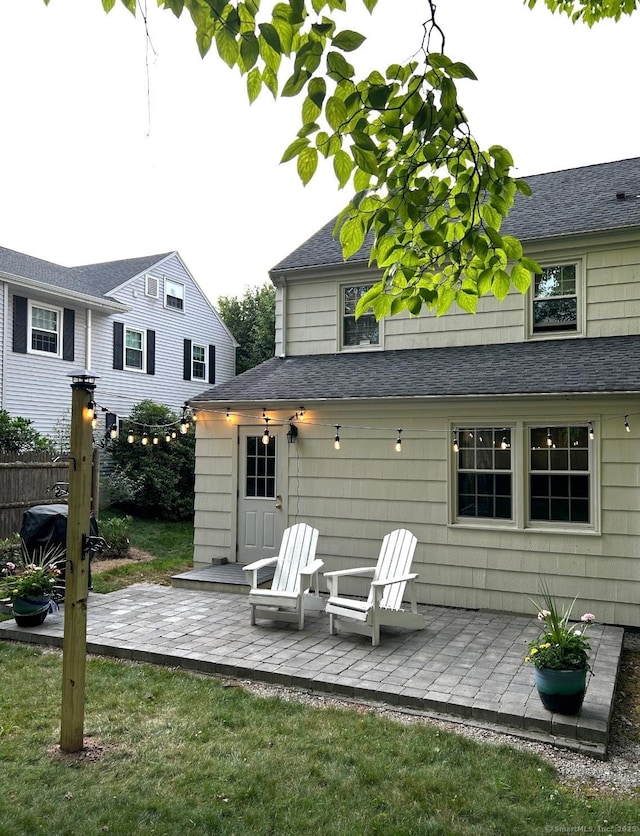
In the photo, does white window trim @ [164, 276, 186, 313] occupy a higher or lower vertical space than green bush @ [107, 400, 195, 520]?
higher

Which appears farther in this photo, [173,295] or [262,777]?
[173,295]

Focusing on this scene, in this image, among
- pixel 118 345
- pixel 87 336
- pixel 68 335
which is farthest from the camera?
pixel 118 345

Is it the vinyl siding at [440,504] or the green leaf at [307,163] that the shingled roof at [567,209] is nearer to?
the vinyl siding at [440,504]

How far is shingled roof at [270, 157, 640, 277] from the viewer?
7773 millimetres

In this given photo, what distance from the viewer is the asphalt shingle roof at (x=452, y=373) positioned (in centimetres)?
681

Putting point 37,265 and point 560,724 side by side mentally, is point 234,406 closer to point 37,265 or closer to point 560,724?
point 560,724

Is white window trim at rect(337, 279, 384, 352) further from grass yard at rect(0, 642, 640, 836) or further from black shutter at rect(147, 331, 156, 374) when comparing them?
black shutter at rect(147, 331, 156, 374)

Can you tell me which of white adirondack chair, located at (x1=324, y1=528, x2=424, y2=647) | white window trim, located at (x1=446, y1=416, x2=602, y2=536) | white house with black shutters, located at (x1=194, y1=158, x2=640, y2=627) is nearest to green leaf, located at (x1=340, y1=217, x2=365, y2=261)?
white adirondack chair, located at (x1=324, y1=528, x2=424, y2=647)

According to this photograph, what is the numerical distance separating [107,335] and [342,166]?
587 inches

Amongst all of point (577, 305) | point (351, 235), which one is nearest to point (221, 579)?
point (577, 305)

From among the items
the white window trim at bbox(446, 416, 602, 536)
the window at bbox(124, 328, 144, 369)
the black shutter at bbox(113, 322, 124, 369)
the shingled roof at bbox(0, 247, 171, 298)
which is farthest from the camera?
the window at bbox(124, 328, 144, 369)

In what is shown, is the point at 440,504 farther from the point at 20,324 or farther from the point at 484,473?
the point at 20,324

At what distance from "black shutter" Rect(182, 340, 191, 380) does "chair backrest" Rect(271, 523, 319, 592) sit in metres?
12.7

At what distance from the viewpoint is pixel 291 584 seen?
677cm
